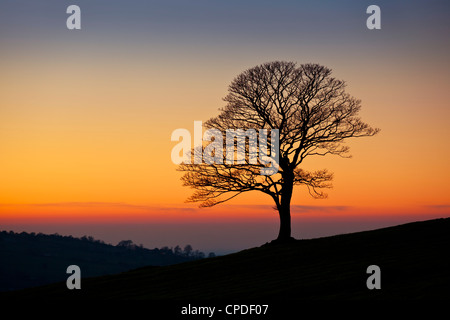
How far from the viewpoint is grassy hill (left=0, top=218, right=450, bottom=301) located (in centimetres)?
2737

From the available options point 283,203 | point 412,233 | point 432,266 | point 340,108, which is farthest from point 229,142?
point 432,266

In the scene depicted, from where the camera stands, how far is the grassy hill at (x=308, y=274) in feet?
89.8

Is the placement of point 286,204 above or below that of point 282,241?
above

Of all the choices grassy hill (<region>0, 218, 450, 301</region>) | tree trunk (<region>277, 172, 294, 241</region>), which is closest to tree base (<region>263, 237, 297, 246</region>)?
tree trunk (<region>277, 172, 294, 241</region>)

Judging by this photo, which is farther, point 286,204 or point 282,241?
point 282,241

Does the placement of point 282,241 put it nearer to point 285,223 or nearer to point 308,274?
point 285,223

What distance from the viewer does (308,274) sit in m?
32.7

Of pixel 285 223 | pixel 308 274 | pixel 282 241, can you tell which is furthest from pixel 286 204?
pixel 308 274

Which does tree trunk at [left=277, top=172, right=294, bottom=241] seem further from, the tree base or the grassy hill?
the grassy hill
